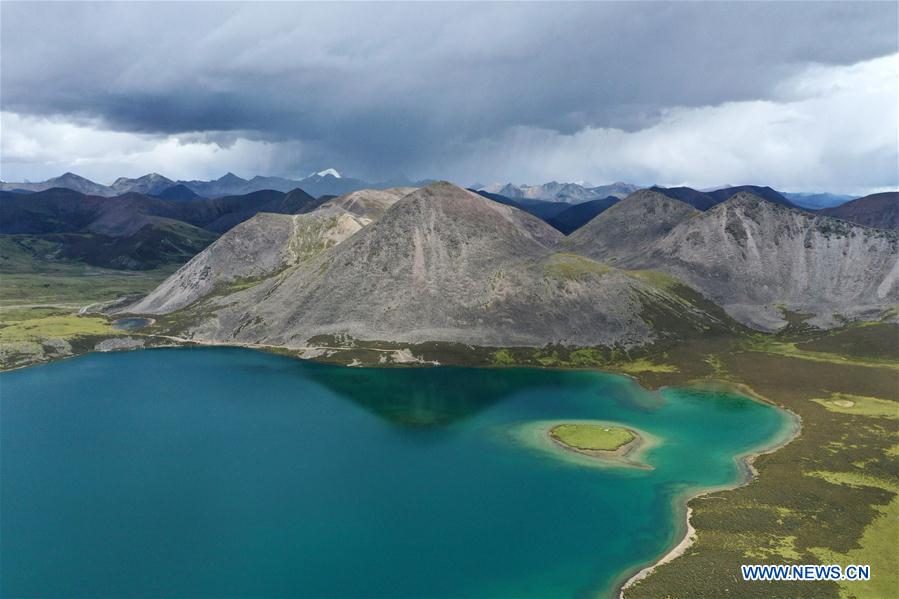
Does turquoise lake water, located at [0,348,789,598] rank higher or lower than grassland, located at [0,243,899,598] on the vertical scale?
lower

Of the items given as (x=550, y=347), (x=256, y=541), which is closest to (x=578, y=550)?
(x=256, y=541)

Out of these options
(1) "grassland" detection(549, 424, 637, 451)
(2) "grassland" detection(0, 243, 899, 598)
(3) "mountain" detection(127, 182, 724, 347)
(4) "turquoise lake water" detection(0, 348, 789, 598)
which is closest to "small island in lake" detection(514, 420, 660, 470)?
(1) "grassland" detection(549, 424, 637, 451)

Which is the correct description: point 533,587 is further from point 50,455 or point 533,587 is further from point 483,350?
point 483,350

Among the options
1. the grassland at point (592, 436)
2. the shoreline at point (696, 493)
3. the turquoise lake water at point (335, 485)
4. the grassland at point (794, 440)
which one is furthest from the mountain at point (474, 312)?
the grassland at point (592, 436)

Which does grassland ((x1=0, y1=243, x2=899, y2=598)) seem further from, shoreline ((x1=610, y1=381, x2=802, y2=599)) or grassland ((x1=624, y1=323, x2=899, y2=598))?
shoreline ((x1=610, y1=381, x2=802, y2=599))

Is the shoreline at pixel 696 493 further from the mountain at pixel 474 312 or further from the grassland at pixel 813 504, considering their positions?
the mountain at pixel 474 312

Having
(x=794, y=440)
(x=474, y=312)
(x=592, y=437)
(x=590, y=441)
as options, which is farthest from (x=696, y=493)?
(x=474, y=312)
